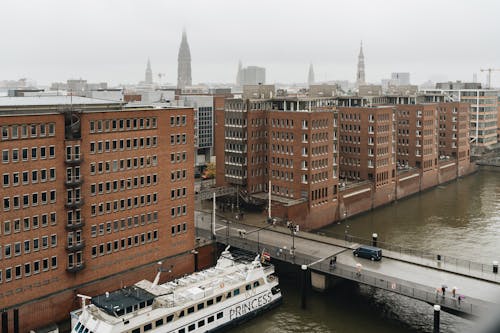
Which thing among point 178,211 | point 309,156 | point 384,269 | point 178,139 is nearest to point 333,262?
point 384,269

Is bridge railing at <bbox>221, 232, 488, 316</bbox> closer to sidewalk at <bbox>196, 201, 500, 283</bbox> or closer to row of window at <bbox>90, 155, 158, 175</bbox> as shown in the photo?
sidewalk at <bbox>196, 201, 500, 283</bbox>

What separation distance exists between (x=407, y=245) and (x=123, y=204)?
4227 centimetres

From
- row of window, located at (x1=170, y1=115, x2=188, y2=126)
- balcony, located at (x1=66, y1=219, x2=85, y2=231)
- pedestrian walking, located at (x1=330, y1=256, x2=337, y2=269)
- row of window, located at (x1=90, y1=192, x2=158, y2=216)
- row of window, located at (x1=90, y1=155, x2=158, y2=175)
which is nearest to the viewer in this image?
balcony, located at (x1=66, y1=219, x2=85, y2=231)

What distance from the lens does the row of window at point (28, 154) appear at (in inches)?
1847

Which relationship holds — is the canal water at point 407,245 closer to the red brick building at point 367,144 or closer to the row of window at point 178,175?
the red brick building at point 367,144

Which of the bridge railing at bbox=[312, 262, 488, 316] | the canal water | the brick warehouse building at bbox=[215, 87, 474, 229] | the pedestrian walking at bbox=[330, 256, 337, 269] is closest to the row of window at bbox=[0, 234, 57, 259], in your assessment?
the canal water

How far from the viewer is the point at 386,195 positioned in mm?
106812

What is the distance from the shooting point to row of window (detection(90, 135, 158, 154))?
2119 inches

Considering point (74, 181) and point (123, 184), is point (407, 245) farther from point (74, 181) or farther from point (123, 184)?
point (74, 181)

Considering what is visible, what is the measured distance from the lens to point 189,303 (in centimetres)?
5031

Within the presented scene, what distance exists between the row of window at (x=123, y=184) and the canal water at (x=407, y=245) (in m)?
17.4

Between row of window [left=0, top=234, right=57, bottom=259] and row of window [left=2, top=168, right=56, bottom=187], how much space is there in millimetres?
5040

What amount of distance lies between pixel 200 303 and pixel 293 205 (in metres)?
33.8

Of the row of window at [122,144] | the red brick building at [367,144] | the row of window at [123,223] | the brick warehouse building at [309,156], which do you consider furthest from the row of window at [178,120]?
the red brick building at [367,144]
